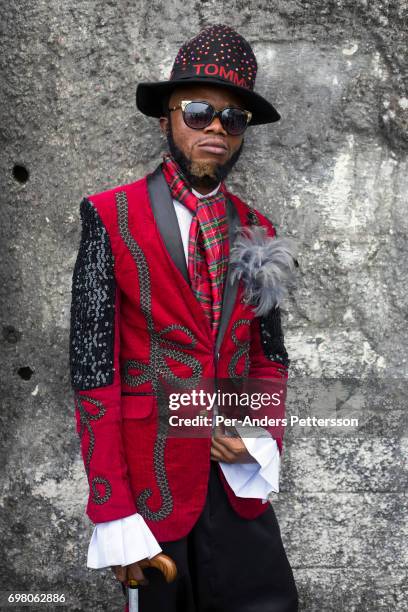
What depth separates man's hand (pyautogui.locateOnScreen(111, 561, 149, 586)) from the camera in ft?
6.02

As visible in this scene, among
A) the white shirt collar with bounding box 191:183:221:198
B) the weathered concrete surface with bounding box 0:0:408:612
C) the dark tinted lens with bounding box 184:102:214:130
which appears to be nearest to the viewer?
the dark tinted lens with bounding box 184:102:214:130

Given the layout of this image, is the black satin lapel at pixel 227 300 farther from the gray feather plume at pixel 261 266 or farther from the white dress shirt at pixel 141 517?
the white dress shirt at pixel 141 517

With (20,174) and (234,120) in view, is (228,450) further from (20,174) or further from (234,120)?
(20,174)

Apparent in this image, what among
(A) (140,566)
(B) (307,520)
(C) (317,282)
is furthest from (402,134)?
(A) (140,566)

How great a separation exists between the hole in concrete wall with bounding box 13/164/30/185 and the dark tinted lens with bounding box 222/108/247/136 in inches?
42.5

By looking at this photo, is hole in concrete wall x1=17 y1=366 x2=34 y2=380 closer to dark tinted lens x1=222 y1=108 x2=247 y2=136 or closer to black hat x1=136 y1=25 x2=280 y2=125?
black hat x1=136 y1=25 x2=280 y2=125

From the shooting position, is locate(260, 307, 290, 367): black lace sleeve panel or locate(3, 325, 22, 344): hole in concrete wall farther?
locate(3, 325, 22, 344): hole in concrete wall

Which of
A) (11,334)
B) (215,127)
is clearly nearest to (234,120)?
(215,127)

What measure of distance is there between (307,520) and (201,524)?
997 mm

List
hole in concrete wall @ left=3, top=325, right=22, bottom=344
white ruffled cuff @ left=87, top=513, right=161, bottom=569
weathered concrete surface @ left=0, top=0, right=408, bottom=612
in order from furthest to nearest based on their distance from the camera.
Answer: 1. hole in concrete wall @ left=3, top=325, right=22, bottom=344
2. weathered concrete surface @ left=0, top=0, right=408, bottom=612
3. white ruffled cuff @ left=87, top=513, right=161, bottom=569

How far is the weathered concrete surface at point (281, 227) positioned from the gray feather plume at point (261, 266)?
2.26 ft

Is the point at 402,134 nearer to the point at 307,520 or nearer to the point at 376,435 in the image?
the point at 376,435

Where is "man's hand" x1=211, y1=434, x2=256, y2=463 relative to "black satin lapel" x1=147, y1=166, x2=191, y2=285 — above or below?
below

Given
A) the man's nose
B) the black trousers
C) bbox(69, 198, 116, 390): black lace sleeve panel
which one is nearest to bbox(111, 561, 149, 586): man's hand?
the black trousers
